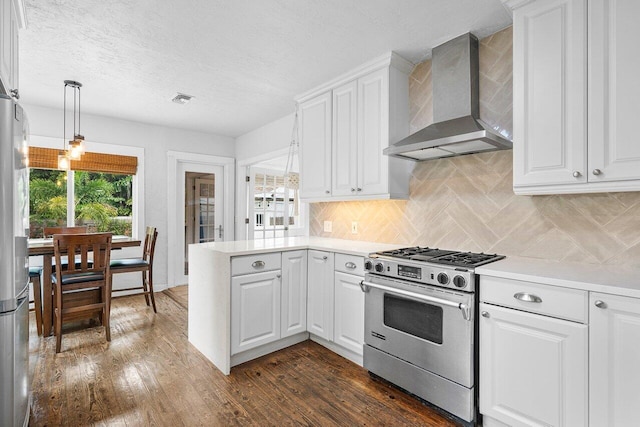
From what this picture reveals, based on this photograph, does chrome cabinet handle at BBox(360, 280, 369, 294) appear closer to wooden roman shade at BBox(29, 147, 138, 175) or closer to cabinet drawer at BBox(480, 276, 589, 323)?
cabinet drawer at BBox(480, 276, 589, 323)

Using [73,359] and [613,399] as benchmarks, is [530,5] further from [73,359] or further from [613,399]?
[73,359]

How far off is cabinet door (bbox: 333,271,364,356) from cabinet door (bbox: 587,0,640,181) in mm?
1610

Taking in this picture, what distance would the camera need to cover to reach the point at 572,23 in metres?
1.70

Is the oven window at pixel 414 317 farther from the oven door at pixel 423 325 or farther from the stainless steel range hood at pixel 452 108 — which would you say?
the stainless steel range hood at pixel 452 108

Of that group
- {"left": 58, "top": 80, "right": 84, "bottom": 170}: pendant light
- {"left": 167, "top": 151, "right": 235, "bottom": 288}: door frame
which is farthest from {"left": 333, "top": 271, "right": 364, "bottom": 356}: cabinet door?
{"left": 167, "top": 151, "right": 235, "bottom": 288}: door frame

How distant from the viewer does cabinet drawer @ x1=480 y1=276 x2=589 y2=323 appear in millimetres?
1463

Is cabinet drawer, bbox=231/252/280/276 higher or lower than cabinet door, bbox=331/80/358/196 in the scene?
lower

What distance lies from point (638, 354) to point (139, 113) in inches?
198

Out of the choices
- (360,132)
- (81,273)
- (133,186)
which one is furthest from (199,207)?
(360,132)

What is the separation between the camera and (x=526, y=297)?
160cm

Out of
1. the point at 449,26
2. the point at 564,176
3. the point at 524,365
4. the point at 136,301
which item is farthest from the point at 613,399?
the point at 136,301

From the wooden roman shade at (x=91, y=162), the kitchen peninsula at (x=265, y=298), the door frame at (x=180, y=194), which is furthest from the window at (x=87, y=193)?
the kitchen peninsula at (x=265, y=298)

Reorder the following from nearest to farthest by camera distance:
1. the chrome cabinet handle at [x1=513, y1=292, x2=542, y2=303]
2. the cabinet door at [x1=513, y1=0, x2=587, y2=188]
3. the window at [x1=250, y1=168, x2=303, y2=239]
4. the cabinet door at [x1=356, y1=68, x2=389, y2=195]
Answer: the chrome cabinet handle at [x1=513, y1=292, x2=542, y2=303] → the cabinet door at [x1=513, y1=0, x2=587, y2=188] → the cabinet door at [x1=356, y1=68, x2=389, y2=195] → the window at [x1=250, y1=168, x2=303, y2=239]

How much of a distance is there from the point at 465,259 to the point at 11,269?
2387 mm
